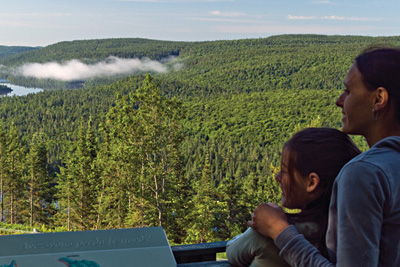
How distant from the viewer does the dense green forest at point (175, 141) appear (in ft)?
63.9

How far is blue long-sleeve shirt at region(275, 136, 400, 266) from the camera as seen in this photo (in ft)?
3.83

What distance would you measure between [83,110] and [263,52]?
82195 mm

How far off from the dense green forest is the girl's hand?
91 cm

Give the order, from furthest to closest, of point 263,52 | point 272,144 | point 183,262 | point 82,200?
1. point 263,52
2. point 272,144
3. point 82,200
4. point 183,262

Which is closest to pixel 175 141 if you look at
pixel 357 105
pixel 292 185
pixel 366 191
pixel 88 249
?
pixel 88 249

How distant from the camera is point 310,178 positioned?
149cm

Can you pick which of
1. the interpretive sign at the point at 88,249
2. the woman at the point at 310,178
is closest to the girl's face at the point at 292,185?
the woman at the point at 310,178

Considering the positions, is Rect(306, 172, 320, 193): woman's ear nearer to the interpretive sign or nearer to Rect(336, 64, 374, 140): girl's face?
Rect(336, 64, 374, 140): girl's face

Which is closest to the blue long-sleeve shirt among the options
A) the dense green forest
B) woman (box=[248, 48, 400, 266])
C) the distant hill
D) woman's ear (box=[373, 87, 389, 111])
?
woman (box=[248, 48, 400, 266])

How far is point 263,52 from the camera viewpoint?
176 m

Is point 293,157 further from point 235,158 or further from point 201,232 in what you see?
point 235,158

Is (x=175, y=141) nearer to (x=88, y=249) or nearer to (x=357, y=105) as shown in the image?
(x=88, y=249)

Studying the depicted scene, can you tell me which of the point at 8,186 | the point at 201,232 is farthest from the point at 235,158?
the point at 201,232

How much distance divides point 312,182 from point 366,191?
334 millimetres
